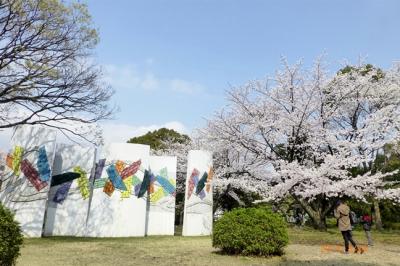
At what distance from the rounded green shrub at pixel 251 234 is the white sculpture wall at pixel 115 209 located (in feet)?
25.7

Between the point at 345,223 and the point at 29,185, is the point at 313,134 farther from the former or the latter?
the point at 29,185

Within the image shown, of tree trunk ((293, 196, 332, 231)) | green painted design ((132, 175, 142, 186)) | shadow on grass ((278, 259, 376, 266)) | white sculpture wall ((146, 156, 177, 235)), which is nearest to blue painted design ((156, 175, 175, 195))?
white sculpture wall ((146, 156, 177, 235))

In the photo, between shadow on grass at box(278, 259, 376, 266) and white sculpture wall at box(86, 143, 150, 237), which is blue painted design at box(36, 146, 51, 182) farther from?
shadow on grass at box(278, 259, 376, 266)

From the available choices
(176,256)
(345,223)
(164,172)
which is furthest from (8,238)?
(164,172)

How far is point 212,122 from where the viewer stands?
21.1 m

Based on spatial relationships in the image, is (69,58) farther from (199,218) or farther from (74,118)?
(199,218)

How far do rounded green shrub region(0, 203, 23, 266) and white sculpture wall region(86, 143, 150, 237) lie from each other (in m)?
11.5

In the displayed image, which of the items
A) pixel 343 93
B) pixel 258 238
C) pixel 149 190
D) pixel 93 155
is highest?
pixel 343 93

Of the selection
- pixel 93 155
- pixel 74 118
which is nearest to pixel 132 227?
pixel 93 155

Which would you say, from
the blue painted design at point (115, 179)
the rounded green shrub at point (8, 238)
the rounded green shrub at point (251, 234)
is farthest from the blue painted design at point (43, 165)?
the rounded green shrub at point (8, 238)

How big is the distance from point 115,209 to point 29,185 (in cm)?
366

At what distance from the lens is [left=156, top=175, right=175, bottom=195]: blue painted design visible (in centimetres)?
2056

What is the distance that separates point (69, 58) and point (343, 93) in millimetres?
11910

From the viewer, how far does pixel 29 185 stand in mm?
16578
